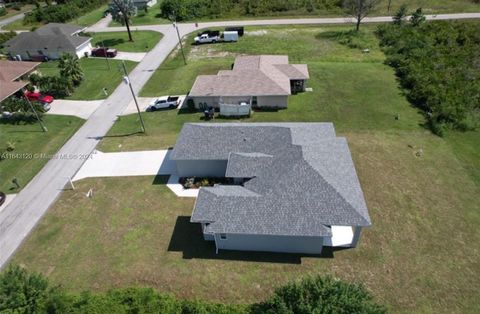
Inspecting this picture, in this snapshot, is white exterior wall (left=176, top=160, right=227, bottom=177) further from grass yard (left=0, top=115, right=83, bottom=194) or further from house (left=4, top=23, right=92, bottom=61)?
house (left=4, top=23, right=92, bottom=61)

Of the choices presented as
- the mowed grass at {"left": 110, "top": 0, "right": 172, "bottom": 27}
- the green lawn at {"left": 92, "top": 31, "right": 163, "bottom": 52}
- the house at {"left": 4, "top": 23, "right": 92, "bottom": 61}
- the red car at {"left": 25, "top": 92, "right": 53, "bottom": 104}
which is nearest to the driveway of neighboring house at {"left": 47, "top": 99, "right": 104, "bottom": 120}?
the red car at {"left": 25, "top": 92, "right": 53, "bottom": 104}

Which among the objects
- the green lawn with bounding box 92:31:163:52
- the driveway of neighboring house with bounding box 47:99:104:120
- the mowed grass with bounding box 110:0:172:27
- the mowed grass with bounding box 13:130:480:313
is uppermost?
the mowed grass with bounding box 110:0:172:27

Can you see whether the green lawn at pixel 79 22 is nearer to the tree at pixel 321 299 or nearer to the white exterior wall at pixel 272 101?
the white exterior wall at pixel 272 101

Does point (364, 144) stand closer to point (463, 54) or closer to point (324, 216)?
point (324, 216)

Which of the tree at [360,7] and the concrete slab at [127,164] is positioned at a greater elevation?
the tree at [360,7]

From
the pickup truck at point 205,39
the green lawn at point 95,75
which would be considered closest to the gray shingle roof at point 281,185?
the green lawn at point 95,75

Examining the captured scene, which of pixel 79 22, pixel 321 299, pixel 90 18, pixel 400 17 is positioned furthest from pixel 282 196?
pixel 90 18

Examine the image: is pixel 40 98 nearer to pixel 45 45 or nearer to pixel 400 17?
pixel 45 45
